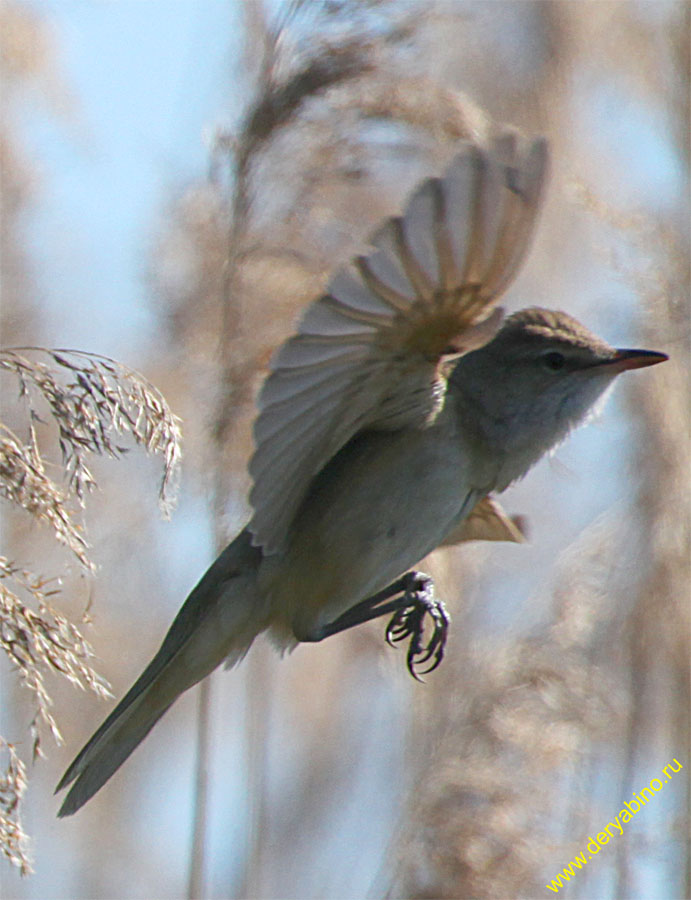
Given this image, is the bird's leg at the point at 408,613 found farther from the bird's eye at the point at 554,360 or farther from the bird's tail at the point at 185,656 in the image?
the bird's eye at the point at 554,360

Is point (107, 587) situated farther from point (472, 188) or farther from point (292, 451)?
point (472, 188)

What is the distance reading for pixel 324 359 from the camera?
2.38 m

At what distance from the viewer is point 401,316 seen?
8.08ft

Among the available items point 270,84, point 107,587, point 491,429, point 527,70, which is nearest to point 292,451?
point 491,429

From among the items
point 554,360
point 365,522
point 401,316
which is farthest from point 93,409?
point 554,360

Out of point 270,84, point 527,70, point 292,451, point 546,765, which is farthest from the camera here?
point 527,70

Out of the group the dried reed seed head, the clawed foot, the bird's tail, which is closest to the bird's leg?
the clawed foot

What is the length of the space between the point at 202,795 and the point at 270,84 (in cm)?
150

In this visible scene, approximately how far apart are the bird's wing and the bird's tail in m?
0.23

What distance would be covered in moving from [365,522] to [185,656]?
1.51ft

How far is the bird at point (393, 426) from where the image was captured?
2.34 meters

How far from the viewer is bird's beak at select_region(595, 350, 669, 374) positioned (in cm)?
276

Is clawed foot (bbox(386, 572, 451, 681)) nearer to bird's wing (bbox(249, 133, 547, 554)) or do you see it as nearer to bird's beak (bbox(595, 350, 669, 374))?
bird's wing (bbox(249, 133, 547, 554))

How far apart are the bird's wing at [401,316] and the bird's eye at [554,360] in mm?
273
